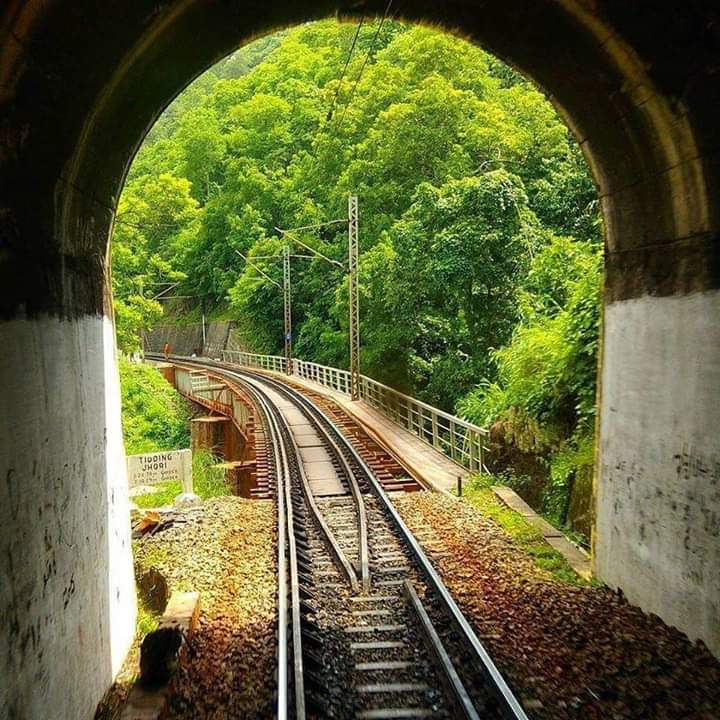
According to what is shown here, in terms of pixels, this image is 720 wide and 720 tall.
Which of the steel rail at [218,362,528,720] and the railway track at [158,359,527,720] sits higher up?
the steel rail at [218,362,528,720]

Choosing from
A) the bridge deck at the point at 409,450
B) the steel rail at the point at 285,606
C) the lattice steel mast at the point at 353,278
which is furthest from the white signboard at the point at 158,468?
the lattice steel mast at the point at 353,278

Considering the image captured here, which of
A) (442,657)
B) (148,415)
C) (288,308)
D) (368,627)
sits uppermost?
(288,308)

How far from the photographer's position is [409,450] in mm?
14844

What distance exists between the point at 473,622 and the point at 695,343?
10.0 ft

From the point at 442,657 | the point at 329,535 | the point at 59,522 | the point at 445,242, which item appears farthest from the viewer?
the point at 445,242

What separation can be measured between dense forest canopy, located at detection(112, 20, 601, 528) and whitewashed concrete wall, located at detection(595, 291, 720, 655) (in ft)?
9.07

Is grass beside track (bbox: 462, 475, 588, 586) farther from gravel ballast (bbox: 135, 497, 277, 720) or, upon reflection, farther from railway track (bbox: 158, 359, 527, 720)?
gravel ballast (bbox: 135, 497, 277, 720)

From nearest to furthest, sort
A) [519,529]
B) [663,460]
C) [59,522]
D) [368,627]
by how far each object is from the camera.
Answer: [59,522], [663,460], [368,627], [519,529]

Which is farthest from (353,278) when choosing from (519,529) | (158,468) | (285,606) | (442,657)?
(442,657)

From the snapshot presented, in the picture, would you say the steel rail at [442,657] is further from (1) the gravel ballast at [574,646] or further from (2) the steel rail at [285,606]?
(2) the steel rail at [285,606]

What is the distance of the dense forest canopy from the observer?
38.0 ft

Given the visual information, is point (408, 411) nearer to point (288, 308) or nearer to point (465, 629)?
point (465, 629)

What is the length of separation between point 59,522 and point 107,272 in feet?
8.37

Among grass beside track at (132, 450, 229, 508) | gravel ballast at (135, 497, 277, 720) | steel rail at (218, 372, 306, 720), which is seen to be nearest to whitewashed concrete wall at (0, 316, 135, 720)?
gravel ballast at (135, 497, 277, 720)
